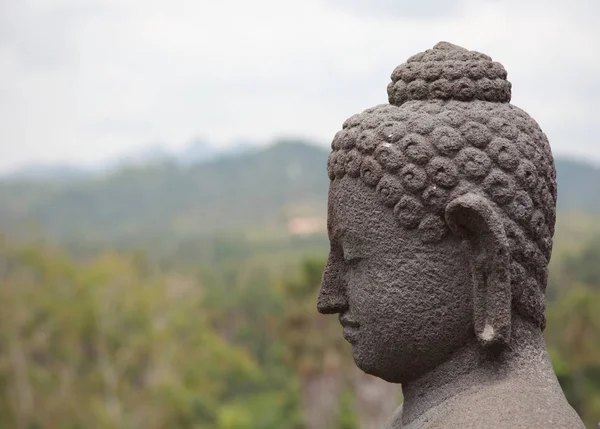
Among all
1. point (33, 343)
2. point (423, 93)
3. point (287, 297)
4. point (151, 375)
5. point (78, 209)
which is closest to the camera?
point (423, 93)

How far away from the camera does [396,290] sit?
3131 millimetres

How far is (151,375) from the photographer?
28.6 meters

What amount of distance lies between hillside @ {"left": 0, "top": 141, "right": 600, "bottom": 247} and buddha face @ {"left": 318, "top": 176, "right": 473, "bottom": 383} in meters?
70.6

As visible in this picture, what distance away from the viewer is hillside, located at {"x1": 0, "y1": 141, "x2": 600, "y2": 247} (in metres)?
85.8

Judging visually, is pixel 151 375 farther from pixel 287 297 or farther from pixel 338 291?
pixel 338 291

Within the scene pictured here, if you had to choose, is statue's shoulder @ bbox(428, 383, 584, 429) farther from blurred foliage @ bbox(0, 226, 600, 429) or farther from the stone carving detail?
blurred foliage @ bbox(0, 226, 600, 429)

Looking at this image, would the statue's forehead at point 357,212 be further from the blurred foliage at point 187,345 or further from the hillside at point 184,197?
the hillside at point 184,197

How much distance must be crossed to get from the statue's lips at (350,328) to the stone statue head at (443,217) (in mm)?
19

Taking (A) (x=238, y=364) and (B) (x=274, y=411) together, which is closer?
(B) (x=274, y=411)

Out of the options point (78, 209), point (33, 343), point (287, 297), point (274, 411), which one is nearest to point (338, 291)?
point (287, 297)

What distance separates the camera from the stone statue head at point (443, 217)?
3.05m

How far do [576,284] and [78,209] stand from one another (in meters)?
77.8

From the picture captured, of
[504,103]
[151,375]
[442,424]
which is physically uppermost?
[504,103]

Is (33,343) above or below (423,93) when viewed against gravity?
below
